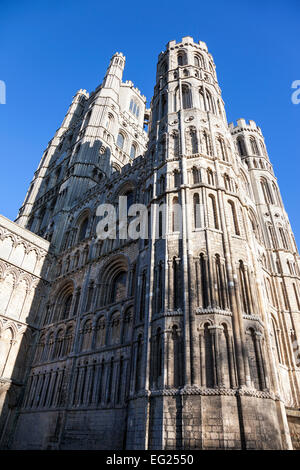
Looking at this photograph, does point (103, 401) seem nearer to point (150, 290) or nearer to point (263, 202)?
point (150, 290)

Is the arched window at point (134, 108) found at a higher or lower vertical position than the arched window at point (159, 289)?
higher

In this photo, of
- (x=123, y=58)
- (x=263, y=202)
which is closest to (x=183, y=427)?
(x=263, y=202)

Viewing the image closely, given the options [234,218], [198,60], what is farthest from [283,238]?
[198,60]

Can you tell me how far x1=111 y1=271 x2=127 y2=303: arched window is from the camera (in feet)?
61.5

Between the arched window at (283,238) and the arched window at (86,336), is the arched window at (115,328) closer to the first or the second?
the arched window at (86,336)

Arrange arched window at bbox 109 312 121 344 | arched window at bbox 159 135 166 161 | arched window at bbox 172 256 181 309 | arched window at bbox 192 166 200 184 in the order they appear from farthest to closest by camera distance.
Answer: arched window at bbox 159 135 166 161, arched window at bbox 192 166 200 184, arched window at bbox 109 312 121 344, arched window at bbox 172 256 181 309

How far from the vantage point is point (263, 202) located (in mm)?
25094

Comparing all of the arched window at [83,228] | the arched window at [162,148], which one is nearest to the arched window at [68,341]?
the arched window at [83,228]

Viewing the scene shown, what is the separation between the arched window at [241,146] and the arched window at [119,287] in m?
18.1

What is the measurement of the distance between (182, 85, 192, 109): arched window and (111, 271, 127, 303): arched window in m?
13.0

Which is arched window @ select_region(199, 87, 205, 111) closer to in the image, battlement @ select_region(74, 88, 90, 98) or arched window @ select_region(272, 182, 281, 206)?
arched window @ select_region(272, 182, 281, 206)

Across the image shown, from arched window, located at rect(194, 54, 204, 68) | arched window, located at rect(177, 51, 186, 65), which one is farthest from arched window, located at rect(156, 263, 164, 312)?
arched window, located at rect(177, 51, 186, 65)

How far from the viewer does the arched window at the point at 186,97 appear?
2239cm

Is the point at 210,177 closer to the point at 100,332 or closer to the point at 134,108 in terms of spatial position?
the point at 100,332
